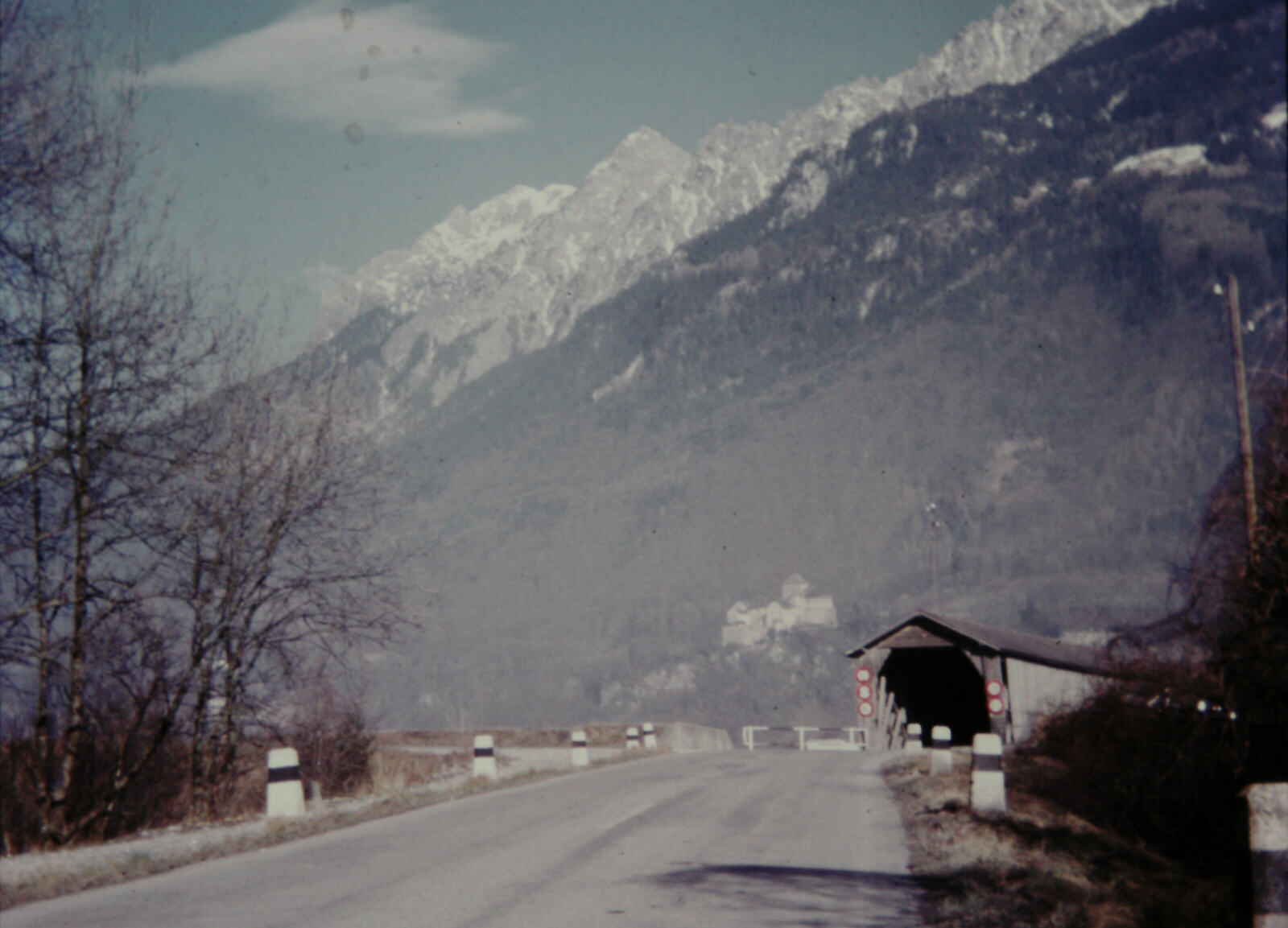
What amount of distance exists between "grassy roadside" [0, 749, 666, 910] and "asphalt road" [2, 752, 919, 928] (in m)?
0.29

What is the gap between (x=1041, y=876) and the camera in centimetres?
941

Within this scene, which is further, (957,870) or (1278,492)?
(1278,492)

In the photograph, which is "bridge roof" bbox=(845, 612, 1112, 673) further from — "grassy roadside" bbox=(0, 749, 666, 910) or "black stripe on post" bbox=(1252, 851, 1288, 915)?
"black stripe on post" bbox=(1252, 851, 1288, 915)

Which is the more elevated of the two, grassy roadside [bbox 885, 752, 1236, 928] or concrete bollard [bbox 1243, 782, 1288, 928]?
concrete bollard [bbox 1243, 782, 1288, 928]

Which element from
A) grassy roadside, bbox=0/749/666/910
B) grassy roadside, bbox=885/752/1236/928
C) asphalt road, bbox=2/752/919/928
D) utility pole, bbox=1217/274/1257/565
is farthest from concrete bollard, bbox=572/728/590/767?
utility pole, bbox=1217/274/1257/565

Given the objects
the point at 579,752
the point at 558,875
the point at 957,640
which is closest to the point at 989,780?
the point at 558,875

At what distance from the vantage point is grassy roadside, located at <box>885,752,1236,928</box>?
8227 millimetres

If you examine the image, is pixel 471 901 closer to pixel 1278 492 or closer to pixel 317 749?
pixel 1278 492

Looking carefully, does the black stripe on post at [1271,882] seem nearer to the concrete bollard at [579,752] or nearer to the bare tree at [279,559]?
the bare tree at [279,559]

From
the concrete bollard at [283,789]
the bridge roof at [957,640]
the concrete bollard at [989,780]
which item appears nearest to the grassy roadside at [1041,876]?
the concrete bollard at [989,780]

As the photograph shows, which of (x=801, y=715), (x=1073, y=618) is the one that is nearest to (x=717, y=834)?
(x=801, y=715)

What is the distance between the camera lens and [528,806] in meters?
15.8

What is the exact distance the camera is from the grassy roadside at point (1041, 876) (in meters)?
8.23

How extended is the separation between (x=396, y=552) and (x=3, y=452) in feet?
21.7
